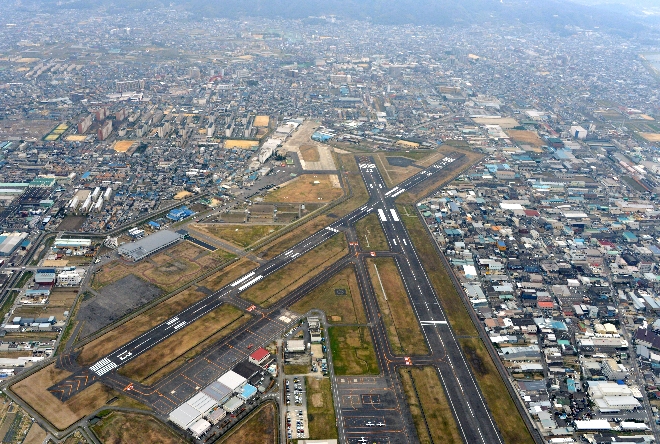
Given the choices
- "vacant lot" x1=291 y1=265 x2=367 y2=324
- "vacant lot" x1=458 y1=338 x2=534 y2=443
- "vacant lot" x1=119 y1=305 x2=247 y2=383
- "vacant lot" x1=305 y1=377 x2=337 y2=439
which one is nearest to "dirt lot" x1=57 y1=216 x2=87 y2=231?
"vacant lot" x1=119 y1=305 x2=247 y2=383

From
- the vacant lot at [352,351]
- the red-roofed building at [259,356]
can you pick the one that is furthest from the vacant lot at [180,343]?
the vacant lot at [352,351]

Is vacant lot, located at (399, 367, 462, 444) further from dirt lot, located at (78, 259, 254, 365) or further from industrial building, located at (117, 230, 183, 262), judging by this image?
industrial building, located at (117, 230, 183, 262)

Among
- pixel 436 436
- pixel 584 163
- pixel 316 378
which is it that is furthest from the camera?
pixel 584 163

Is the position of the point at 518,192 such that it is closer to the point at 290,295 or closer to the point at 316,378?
the point at 290,295

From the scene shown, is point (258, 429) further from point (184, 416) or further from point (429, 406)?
point (429, 406)

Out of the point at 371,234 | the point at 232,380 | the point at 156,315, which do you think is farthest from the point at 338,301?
the point at 156,315

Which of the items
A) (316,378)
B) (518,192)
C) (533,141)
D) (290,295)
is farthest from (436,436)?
(533,141)

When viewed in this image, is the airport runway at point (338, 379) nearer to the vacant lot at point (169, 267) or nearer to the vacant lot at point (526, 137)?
the vacant lot at point (169, 267)
